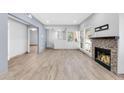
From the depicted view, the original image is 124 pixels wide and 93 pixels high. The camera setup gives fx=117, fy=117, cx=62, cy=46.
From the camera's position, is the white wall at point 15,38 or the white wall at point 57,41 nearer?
the white wall at point 15,38

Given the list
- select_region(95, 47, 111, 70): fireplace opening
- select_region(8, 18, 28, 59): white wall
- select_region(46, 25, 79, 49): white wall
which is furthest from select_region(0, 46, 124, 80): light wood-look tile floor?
select_region(46, 25, 79, 49): white wall

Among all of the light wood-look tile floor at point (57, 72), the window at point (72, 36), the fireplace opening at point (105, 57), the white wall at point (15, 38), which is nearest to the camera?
the light wood-look tile floor at point (57, 72)

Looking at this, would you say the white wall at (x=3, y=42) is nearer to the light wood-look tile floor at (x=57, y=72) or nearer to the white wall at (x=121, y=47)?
the light wood-look tile floor at (x=57, y=72)

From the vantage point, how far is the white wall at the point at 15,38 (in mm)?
6600

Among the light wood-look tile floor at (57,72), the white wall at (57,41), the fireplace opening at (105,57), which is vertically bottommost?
the light wood-look tile floor at (57,72)

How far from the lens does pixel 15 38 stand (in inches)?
288

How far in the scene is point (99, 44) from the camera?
215 inches

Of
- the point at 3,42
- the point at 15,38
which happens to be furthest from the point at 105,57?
the point at 15,38

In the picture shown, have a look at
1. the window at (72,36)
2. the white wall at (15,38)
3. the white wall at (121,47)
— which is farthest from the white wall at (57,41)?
the white wall at (121,47)

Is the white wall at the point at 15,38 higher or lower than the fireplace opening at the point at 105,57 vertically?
higher
